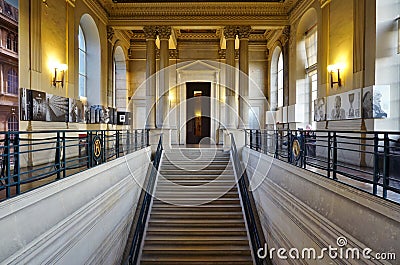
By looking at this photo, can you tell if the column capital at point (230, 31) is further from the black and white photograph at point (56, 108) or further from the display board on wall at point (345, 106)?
the black and white photograph at point (56, 108)

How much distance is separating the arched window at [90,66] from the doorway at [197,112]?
21.7 ft

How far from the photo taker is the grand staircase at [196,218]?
7.41 meters

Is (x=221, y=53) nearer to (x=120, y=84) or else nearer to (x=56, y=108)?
(x=120, y=84)

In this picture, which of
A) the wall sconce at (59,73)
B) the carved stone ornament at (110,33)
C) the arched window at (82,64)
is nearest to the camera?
the wall sconce at (59,73)

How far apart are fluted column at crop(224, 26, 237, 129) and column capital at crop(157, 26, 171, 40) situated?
2.44 m

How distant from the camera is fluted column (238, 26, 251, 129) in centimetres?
1327

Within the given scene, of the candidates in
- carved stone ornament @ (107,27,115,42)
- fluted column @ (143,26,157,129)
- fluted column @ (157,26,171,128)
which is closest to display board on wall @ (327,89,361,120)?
fluted column @ (157,26,171,128)

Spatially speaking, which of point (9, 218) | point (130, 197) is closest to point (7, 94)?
point (130, 197)

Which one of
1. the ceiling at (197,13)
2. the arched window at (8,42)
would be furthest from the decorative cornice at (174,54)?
the arched window at (8,42)

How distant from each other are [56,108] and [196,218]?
521 cm

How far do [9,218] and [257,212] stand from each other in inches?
247

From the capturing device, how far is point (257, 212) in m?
8.26

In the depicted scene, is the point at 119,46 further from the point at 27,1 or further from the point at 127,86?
the point at 27,1

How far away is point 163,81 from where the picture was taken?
13492mm
